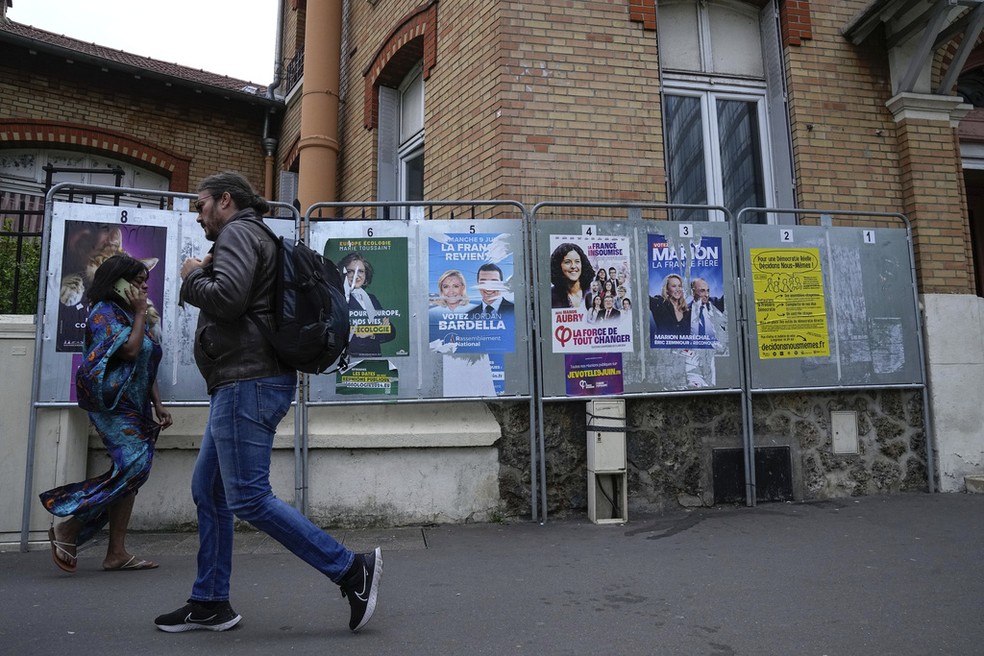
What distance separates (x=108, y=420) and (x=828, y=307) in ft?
18.0

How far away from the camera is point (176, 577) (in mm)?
3887

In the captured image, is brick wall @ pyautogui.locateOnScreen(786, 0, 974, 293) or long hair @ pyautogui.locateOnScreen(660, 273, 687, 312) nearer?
long hair @ pyautogui.locateOnScreen(660, 273, 687, 312)

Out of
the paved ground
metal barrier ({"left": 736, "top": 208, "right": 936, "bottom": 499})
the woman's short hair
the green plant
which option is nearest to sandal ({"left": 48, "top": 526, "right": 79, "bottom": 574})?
the paved ground

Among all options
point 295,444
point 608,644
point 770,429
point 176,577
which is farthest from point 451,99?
point 608,644

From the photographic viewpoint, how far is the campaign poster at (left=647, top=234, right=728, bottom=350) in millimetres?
5422

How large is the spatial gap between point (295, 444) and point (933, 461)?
17.9 feet

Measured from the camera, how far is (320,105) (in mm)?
9250

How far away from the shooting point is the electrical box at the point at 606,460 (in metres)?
5.07

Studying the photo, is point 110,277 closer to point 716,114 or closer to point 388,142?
point 388,142

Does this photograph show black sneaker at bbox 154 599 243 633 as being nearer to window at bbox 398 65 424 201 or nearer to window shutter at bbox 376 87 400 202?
window at bbox 398 65 424 201

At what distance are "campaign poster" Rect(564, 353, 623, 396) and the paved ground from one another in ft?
3.34

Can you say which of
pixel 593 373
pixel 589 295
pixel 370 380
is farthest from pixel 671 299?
pixel 370 380

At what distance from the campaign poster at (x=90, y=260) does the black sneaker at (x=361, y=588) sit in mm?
2929

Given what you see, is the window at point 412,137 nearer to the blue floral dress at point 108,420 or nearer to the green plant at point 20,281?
the green plant at point 20,281
